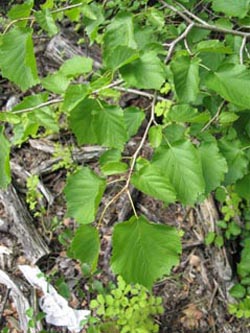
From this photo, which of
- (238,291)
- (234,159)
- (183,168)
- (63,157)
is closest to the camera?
(183,168)

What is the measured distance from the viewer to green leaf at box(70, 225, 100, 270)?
115 centimetres

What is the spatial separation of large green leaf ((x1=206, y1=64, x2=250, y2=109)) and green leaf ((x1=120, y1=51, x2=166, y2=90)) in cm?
14

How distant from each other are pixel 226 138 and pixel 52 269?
5.50 ft

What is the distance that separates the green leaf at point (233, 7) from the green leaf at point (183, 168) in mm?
571

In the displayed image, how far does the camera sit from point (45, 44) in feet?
12.7

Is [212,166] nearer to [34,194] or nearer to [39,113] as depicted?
[39,113]

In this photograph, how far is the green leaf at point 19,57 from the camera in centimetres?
128

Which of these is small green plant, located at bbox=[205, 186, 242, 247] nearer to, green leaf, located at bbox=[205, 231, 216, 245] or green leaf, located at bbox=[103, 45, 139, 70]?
green leaf, located at bbox=[205, 231, 216, 245]

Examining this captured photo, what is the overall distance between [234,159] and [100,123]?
50 centimetres

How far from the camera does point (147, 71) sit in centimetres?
121

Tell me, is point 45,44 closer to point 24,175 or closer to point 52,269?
point 24,175

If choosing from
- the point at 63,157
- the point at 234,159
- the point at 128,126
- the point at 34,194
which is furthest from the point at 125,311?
the point at 128,126

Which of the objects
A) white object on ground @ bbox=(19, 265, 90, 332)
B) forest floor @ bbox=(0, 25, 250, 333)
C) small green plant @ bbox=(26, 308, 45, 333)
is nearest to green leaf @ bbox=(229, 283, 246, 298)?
forest floor @ bbox=(0, 25, 250, 333)

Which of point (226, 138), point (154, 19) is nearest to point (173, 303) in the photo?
point (226, 138)
